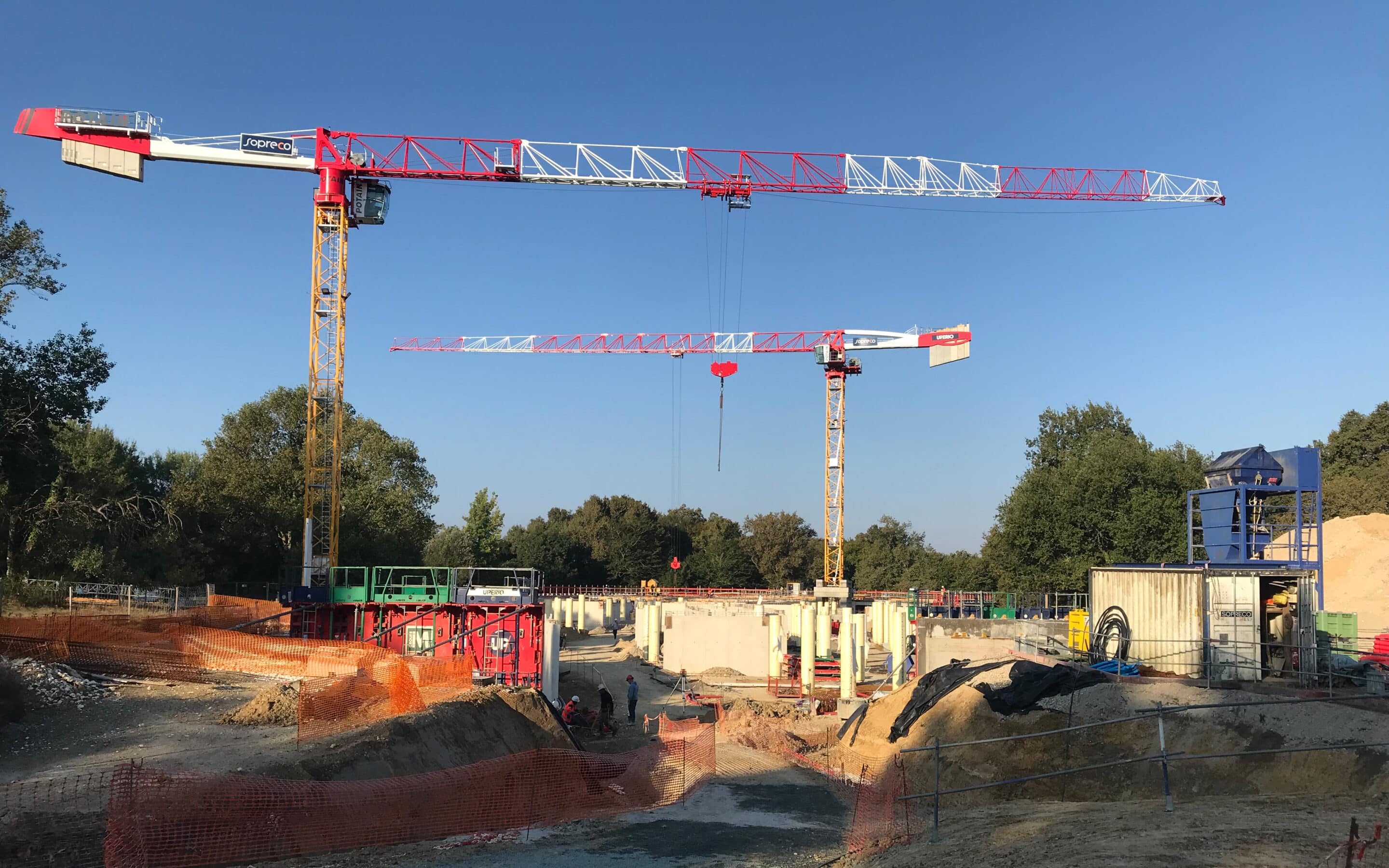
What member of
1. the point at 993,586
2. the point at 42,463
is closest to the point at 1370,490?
the point at 993,586

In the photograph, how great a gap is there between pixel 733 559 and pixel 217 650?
3013 inches

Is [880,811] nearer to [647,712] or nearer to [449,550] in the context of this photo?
[647,712]

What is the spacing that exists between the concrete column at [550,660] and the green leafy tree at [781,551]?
269ft

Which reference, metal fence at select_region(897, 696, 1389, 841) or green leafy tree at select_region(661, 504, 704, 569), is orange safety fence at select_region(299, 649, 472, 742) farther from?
green leafy tree at select_region(661, 504, 704, 569)

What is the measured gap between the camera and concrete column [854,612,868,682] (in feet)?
116

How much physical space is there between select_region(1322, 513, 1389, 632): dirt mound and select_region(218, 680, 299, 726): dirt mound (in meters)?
38.1

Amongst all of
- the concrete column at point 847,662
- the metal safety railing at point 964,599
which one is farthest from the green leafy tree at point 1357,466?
the concrete column at point 847,662

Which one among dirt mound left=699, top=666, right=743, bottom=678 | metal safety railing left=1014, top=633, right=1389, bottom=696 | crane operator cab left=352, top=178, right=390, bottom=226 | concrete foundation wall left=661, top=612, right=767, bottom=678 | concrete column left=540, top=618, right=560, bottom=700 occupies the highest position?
crane operator cab left=352, top=178, right=390, bottom=226

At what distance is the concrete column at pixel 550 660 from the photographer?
25.4 metres

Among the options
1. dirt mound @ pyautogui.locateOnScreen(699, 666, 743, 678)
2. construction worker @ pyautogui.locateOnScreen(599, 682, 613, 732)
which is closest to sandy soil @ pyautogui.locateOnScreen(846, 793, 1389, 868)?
construction worker @ pyautogui.locateOnScreen(599, 682, 613, 732)

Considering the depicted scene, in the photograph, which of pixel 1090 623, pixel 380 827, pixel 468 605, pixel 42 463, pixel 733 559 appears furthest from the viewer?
pixel 733 559

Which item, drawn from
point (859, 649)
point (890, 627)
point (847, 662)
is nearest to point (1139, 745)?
point (847, 662)

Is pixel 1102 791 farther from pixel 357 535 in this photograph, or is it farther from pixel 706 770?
pixel 357 535

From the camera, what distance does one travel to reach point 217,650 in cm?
2303
